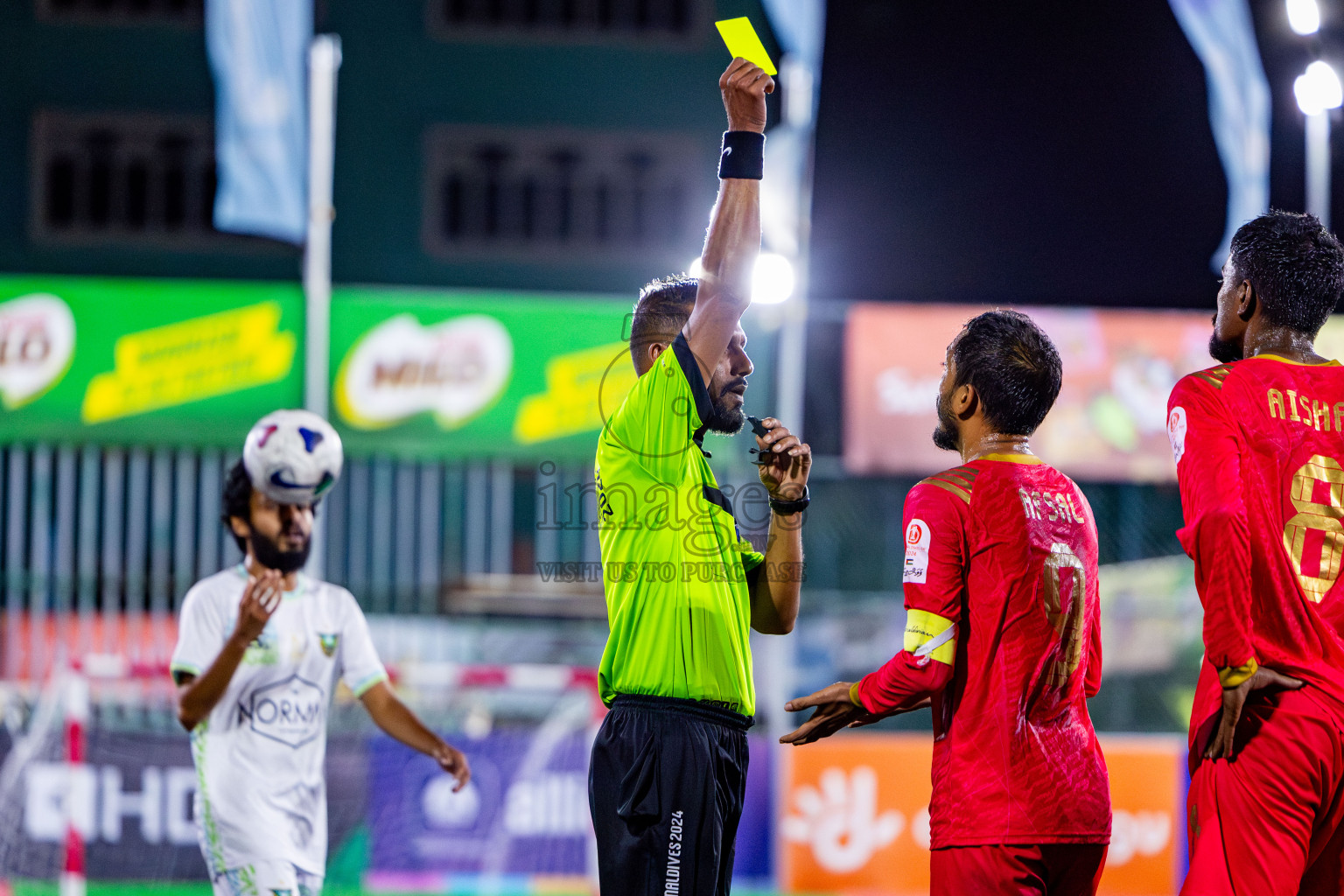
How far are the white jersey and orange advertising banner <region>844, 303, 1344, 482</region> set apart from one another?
18.4ft

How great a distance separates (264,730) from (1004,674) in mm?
2388

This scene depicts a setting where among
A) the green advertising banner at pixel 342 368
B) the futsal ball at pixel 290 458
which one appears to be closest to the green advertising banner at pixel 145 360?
the green advertising banner at pixel 342 368

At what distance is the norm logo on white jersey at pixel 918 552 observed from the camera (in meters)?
3.02

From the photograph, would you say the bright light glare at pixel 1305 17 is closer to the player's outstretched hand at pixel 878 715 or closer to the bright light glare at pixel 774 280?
the bright light glare at pixel 774 280

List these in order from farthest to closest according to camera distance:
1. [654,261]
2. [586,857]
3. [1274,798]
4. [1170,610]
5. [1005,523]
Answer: [654,261] < [1170,610] < [586,857] < [1005,523] < [1274,798]

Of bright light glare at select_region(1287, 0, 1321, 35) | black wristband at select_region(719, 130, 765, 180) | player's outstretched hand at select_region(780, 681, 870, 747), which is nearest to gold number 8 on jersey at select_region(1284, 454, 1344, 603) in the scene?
player's outstretched hand at select_region(780, 681, 870, 747)

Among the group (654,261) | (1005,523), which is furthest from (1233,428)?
(654,261)

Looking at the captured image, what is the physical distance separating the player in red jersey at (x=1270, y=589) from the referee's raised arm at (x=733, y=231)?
106cm

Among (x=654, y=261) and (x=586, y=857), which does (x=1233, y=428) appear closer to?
(x=586, y=857)

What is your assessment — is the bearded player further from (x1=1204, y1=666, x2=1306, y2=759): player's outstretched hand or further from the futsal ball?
(x1=1204, y1=666, x2=1306, y2=759): player's outstretched hand

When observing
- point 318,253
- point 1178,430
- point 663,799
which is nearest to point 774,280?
point 318,253

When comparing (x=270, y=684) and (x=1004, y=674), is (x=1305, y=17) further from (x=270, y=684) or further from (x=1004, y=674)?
(x=270, y=684)

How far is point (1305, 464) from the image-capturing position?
116 inches

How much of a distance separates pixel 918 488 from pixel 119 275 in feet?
52.3
